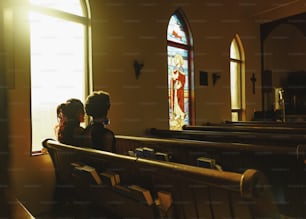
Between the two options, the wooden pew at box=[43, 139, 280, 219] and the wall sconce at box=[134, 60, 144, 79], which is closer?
the wooden pew at box=[43, 139, 280, 219]

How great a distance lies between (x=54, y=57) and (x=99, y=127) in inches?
53.9

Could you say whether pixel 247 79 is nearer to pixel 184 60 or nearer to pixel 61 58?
pixel 184 60

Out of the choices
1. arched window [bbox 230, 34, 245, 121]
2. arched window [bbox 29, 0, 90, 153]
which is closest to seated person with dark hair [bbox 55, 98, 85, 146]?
arched window [bbox 29, 0, 90, 153]

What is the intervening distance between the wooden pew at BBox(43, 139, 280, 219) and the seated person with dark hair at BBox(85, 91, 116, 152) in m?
0.19

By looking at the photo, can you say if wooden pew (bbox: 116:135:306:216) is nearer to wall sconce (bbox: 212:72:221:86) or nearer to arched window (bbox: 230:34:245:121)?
wall sconce (bbox: 212:72:221:86)

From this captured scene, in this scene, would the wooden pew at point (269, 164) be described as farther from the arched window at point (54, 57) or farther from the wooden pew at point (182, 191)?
the arched window at point (54, 57)

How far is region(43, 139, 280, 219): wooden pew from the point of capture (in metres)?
0.90

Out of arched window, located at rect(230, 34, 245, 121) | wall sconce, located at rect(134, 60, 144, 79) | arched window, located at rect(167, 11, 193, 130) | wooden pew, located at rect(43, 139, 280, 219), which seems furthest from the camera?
arched window, located at rect(230, 34, 245, 121)

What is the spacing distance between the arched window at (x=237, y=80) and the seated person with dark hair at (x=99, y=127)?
433cm

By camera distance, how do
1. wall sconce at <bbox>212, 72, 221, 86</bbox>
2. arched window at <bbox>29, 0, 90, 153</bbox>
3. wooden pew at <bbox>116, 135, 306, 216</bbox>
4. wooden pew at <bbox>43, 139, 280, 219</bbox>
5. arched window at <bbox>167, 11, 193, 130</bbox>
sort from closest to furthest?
wooden pew at <bbox>43, 139, 280, 219</bbox> < wooden pew at <bbox>116, 135, 306, 216</bbox> < arched window at <bbox>29, 0, 90, 153</bbox> < arched window at <bbox>167, 11, 193, 130</bbox> < wall sconce at <bbox>212, 72, 221, 86</bbox>

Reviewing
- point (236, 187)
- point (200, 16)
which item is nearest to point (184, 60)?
point (200, 16)

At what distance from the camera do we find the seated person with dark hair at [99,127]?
2053 mm

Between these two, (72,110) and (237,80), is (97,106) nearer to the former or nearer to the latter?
(72,110)

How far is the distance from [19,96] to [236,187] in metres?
2.32
